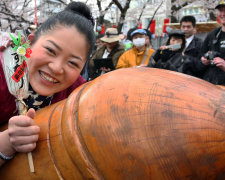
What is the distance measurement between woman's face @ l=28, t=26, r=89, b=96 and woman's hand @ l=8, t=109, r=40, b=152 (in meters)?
0.32

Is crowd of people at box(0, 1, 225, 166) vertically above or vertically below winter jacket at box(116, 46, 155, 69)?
above

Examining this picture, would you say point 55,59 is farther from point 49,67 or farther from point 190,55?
point 190,55

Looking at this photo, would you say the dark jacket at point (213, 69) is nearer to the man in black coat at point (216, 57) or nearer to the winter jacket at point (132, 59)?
the man in black coat at point (216, 57)

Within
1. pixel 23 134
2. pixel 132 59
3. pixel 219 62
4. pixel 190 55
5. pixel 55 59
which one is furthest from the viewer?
pixel 132 59

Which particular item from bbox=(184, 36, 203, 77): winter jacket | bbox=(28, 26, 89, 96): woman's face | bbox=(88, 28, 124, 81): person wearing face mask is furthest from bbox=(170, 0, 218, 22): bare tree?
bbox=(28, 26, 89, 96): woman's face

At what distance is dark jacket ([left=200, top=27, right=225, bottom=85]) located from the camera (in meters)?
2.54

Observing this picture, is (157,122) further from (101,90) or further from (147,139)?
(101,90)

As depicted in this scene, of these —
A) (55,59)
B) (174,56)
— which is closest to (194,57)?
(174,56)

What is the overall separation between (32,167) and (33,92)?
484mm

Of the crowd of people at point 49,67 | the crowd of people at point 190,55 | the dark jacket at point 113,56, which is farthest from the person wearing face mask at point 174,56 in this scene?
the crowd of people at point 49,67

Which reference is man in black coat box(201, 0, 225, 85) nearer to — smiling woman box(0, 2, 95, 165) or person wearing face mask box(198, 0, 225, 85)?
person wearing face mask box(198, 0, 225, 85)

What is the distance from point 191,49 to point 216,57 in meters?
0.57

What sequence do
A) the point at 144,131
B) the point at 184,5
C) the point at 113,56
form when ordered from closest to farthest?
the point at 144,131, the point at 113,56, the point at 184,5

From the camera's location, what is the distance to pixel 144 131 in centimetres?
61
